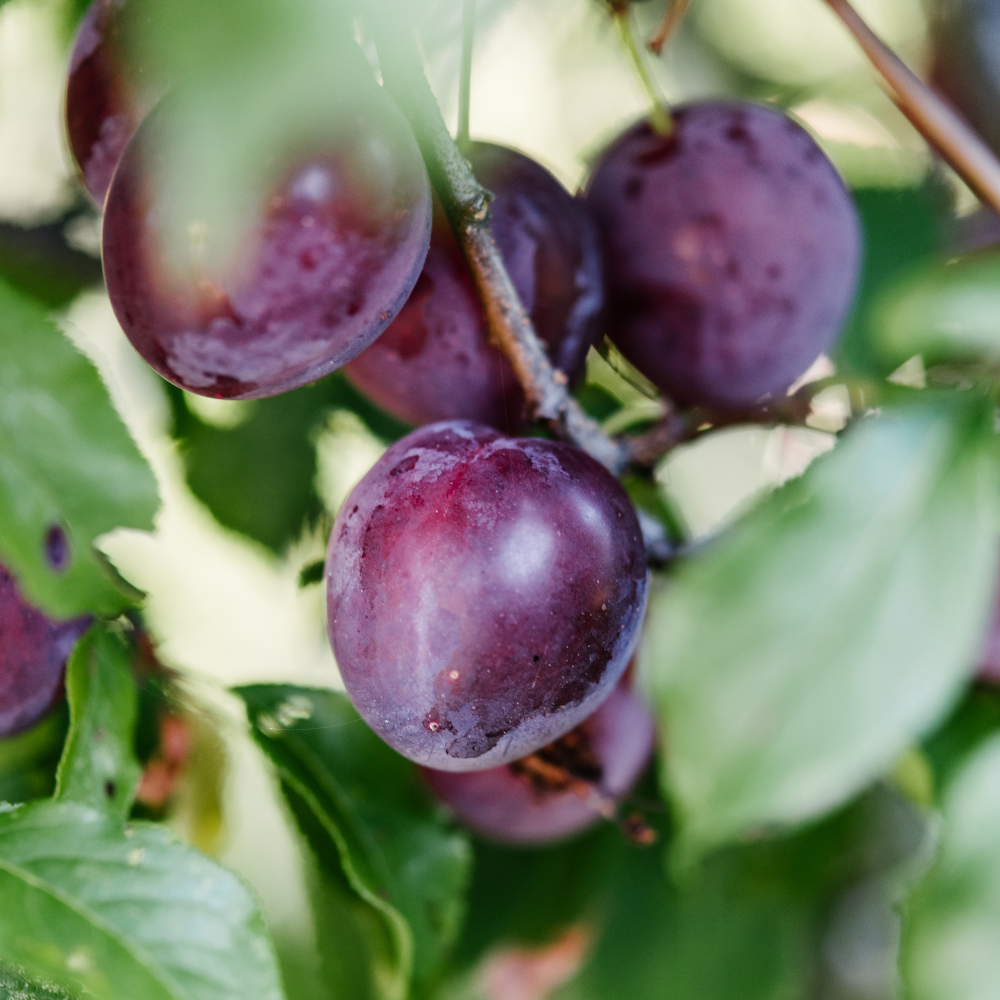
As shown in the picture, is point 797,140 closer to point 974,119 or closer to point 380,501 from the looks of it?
point 380,501

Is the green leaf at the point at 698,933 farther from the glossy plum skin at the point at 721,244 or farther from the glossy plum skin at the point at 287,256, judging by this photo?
the glossy plum skin at the point at 287,256

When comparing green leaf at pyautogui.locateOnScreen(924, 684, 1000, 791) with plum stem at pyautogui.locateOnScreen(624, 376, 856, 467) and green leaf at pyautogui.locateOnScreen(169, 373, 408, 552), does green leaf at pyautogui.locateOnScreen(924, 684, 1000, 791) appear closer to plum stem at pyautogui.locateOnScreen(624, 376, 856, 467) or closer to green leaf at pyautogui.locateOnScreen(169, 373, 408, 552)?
plum stem at pyautogui.locateOnScreen(624, 376, 856, 467)

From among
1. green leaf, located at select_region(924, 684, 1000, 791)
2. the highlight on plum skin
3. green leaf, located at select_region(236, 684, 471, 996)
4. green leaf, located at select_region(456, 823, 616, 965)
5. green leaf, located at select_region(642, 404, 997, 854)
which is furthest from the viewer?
the highlight on plum skin

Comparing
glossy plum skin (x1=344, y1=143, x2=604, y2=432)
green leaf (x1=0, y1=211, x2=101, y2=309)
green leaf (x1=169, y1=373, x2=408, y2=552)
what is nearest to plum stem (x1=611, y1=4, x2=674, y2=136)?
glossy plum skin (x1=344, y1=143, x2=604, y2=432)

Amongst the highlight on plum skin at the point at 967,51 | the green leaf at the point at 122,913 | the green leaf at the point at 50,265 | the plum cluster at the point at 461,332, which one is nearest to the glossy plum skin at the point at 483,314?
the plum cluster at the point at 461,332

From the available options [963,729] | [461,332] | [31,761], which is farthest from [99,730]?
[963,729]

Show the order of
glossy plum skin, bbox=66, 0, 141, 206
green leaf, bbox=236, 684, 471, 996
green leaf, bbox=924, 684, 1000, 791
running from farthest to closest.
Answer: green leaf, bbox=924, 684, 1000, 791, green leaf, bbox=236, 684, 471, 996, glossy plum skin, bbox=66, 0, 141, 206

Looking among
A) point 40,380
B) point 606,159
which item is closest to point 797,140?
point 606,159

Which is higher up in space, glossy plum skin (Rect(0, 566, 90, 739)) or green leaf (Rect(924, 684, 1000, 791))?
glossy plum skin (Rect(0, 566, 90, 739))

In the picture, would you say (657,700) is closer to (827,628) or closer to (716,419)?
(827,628)
